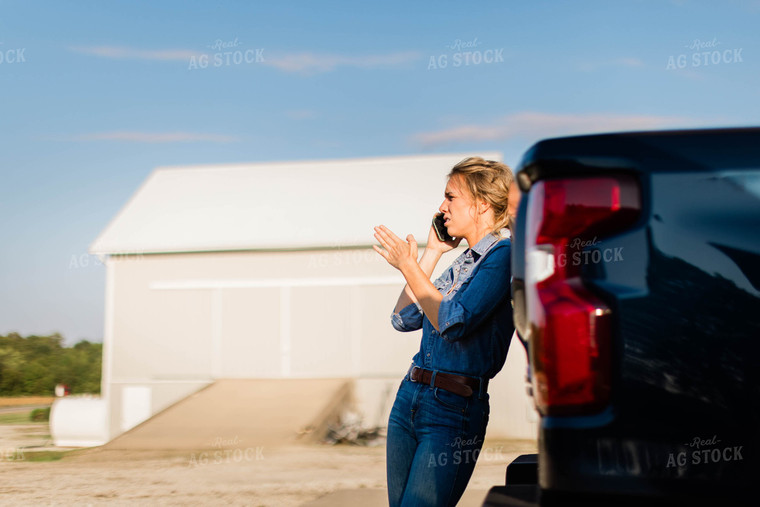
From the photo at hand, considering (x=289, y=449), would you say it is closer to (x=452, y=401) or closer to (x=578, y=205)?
(x=452, y=401)

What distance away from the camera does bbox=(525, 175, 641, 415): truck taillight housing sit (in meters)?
1.83

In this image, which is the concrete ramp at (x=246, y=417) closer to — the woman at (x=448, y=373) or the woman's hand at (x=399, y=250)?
the woman at (x=448, y=373)

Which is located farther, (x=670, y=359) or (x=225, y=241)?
(x=225, y=241)

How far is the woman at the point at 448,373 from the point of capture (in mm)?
3047

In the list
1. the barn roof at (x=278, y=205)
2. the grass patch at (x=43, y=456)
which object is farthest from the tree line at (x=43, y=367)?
the grass patch at (x=43, y=456)

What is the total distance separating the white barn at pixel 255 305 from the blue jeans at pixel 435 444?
527 inches

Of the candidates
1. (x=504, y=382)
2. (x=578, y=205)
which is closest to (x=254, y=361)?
(x=504, y=382)

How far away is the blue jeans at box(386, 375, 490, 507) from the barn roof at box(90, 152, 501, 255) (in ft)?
45.7

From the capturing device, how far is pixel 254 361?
17.4 meters

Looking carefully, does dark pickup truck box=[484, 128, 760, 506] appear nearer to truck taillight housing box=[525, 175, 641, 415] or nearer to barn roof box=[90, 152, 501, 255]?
truck taillight housing box=[525, 175, 641, 415]

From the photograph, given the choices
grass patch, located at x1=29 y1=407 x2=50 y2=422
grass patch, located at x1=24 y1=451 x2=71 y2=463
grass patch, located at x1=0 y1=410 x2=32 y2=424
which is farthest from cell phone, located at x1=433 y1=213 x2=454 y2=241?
grass patch, located at x1=29 y1=407 x2=50 y2=422

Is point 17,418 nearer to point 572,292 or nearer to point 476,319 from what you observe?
point 476,319

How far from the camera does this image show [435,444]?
10.1ft

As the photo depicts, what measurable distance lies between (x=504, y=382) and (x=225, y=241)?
644 centimetres
